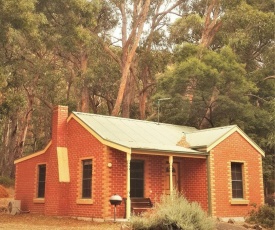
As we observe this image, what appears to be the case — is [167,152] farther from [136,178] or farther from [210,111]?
[210,111]

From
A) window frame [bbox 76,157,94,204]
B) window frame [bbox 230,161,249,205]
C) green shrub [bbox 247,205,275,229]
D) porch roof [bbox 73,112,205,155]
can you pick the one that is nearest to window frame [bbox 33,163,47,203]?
window frame [bbox 76,157,94,204]

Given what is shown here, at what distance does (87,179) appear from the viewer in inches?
690

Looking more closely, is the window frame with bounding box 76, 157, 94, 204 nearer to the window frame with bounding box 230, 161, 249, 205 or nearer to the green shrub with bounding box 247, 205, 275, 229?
the window frame with bounding box 230, 161, 249, 205

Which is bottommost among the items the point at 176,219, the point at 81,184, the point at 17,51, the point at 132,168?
the point at 176,219

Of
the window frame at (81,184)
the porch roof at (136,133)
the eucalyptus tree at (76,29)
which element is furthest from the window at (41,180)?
the eucalyptus tree at (76,29)

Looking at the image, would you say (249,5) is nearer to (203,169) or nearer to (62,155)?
(203,169)

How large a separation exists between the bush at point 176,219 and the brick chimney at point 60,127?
10.1 metres

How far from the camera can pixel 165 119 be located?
1113 inches

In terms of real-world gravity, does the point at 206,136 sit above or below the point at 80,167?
above

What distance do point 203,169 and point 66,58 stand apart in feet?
68.3

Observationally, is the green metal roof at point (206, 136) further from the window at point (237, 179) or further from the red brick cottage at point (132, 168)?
the window at point (237, 179)

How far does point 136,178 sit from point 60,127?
14.7ft

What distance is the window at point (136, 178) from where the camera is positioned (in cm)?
1758

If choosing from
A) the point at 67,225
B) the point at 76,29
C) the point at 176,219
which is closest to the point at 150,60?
the point at 76,29
